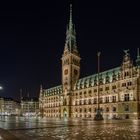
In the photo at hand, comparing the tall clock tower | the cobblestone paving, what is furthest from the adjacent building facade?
the cobblestone paving

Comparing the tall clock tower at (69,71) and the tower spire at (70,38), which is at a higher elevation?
the tower spire at (70,38)

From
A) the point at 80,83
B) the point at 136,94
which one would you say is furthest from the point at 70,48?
the point at 136,94

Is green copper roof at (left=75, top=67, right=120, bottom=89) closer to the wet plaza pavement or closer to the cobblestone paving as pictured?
the wet plaza pavement

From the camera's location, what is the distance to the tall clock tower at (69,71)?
16038 centimetres

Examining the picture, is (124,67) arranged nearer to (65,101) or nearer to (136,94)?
(136,94)

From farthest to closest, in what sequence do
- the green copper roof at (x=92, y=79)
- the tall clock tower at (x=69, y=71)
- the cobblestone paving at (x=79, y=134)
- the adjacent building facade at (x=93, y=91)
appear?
1. the tall clock tower at (x=69, y=71)
2. the green copper roof at (x=92, y=79)
3. the adjacent building facade at (x=93, y=91)
4. the cobblestone paving at (x=79, y=134)

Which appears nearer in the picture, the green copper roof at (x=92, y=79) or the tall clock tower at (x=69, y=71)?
the green copper roof at (x=92, y=79)

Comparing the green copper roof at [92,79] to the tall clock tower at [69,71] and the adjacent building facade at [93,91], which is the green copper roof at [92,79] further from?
the tall clock tower at [69,71]

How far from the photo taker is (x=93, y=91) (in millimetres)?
143000

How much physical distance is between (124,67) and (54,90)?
82.6 meters

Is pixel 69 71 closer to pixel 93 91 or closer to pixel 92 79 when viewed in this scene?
pixel 92 79

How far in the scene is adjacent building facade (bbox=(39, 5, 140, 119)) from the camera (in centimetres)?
11225

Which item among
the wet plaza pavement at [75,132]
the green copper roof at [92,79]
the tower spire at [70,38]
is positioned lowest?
the wet plaza pavement at [75,132]

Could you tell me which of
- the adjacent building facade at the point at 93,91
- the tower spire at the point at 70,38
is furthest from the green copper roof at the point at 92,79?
the tower spire at the point at 70,38
